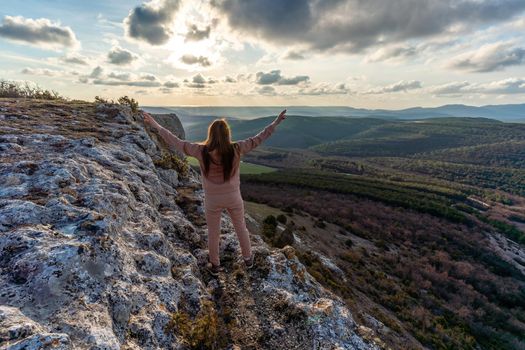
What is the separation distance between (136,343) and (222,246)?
4.41m

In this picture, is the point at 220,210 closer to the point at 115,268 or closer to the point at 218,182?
the point at 218,182

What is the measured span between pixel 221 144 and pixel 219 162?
16.5 inches

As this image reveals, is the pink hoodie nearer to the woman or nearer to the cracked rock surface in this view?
the woman

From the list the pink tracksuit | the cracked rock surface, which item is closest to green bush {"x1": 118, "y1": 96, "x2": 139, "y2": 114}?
the cracked rock surface

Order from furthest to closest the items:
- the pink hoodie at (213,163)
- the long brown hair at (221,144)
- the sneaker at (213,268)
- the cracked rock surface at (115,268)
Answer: the sneaker at (213,268), the pink hoodie at (213,163), the long brown hair at (221,144), the cracked rock surface at (115,268)

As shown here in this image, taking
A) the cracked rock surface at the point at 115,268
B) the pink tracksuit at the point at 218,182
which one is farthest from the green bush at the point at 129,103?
the pink tracksuit at the point at 218,182

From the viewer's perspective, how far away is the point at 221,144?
6301 mm

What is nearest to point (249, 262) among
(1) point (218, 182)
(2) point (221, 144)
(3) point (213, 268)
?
(3) point (213, 268)

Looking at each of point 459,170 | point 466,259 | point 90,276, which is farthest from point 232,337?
point 459,170

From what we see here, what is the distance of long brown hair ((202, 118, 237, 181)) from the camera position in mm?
6293

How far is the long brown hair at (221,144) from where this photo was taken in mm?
6293

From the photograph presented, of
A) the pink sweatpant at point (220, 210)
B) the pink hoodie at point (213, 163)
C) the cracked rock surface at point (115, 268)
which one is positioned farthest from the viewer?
the pink sweatpant at point (220, 210)

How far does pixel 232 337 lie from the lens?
600 centimetres

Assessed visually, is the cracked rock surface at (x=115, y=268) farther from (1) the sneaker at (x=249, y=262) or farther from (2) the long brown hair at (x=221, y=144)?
(2) the long brown hair at (x=221, y=144)
